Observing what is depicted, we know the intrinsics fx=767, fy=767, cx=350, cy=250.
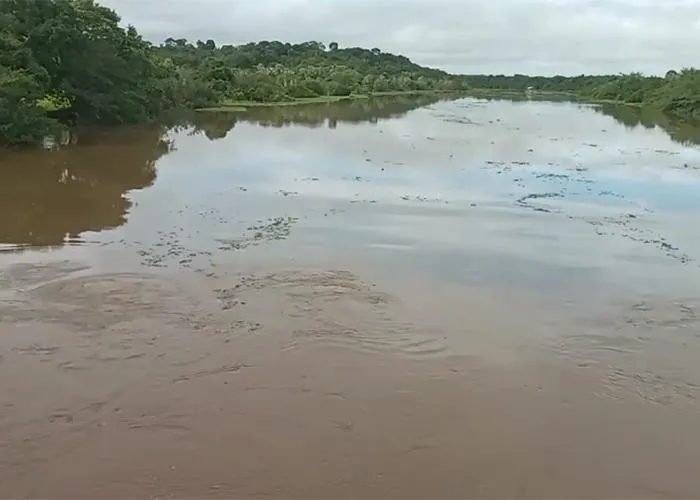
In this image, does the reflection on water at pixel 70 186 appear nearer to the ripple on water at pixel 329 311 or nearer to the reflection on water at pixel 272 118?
the ripple on water at pixel 329 311

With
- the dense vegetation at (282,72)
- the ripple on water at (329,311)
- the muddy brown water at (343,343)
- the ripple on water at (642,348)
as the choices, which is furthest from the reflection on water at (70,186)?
Result: the dense vegetation at (282,72)

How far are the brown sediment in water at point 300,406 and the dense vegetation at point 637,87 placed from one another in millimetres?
54613

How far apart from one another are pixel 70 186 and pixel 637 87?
80461 mm

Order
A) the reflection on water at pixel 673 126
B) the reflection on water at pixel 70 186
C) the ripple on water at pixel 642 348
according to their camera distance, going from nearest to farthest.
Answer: the ripple on water at pixel 642 348
the reflection on water at pixel 70 186
the reflection on water at pixel 673 126

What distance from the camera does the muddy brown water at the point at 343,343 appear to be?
5699mm

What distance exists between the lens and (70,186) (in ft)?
56.8

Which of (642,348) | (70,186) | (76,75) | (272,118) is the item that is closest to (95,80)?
(76,75)

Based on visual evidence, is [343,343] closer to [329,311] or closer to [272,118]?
[329,311]

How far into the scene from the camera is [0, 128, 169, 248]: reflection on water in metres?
13.0

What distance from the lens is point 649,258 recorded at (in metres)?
12.3

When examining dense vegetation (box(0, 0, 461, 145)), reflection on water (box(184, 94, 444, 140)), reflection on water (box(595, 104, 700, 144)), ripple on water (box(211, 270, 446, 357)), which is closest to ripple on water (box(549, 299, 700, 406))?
ripple on water (box(211, 270, 446, 357))

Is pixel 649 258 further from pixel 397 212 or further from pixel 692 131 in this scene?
pixel 692 131

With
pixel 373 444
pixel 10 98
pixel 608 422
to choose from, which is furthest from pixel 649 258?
pixel 10 98

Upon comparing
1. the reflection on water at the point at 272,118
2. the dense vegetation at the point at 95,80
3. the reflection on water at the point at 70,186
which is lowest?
the reflection on water at the point at 70,186
